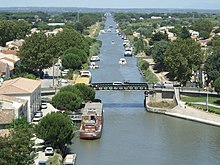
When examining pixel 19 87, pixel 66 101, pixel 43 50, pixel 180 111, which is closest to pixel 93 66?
pixel 43 50

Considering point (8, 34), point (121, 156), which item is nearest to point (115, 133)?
point (121, 156)

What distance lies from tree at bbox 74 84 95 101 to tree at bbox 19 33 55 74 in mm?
10469

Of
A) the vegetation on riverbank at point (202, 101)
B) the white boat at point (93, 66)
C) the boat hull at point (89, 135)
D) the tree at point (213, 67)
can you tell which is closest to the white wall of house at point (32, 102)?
the boat hull at point (89, 135)

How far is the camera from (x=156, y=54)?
51469 millimetres

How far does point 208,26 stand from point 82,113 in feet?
204

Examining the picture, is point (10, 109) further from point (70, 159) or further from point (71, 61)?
point (71, 61)

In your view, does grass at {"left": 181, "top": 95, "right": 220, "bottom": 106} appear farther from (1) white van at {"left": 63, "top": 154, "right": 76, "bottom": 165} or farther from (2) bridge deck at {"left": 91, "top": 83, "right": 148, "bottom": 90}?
(1) white van at {"left": 63, "top": 154, "right": 76, "bottom": 165}

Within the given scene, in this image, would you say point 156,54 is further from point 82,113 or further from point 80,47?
point 82,113

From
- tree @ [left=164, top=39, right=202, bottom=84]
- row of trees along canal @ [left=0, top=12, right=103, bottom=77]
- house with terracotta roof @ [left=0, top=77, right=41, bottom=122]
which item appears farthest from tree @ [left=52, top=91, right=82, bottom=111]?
row of trees along canal @ [left=0, top=12, right=103, bottom=77]

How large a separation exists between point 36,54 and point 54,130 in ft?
67.7

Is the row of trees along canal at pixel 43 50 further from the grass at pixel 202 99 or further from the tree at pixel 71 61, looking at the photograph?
the grass at pixel 202 99

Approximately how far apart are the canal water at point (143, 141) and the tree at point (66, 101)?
215cm

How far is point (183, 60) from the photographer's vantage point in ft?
127

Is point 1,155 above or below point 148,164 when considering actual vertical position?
above
